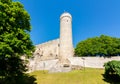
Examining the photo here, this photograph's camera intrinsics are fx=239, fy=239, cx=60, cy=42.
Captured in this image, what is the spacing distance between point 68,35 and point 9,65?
37.4 meters

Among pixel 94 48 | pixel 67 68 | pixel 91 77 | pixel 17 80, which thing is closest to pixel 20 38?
pixel 17 80

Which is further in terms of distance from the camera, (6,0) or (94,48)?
(94,48)

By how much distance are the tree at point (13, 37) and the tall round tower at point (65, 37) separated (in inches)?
1296

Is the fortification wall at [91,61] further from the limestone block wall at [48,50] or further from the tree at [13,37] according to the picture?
the tree at [13,37]

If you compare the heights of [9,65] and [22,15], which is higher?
[22,15]

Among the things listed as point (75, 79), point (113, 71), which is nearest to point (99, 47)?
point (113, 71)

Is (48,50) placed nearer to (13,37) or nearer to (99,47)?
(99,47)

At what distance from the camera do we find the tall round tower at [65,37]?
217 feet

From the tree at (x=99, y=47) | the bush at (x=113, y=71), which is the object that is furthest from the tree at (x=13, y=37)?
the tree at (x=99, y=47)

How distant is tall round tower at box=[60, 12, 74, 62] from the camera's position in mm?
66188

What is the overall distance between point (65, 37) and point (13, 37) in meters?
38.6

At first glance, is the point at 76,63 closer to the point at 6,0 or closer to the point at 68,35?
the point at 68,35

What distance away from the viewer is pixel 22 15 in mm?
A: 32875

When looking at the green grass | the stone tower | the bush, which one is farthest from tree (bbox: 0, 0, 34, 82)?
the stone tower
